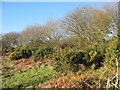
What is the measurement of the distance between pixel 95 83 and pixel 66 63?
6.30 feet

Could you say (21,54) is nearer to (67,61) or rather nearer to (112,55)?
(67,61)

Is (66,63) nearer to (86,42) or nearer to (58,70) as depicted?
(58,70)

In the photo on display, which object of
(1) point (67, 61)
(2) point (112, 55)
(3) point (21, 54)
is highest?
(3) point (21, 54)

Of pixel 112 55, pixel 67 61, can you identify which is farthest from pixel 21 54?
pixel 112 55

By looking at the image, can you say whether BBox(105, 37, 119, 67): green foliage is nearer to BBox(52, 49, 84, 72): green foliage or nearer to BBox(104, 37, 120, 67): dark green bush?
BBox(104, 37, 120, 67): dark green bush

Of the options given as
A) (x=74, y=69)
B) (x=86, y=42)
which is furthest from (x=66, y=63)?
(x=86, y=42)

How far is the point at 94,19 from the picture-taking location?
417 inches

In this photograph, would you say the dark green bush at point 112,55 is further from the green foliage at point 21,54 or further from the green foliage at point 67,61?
the green foliage at point 21,54

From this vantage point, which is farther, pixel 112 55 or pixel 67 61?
pixel 67 61

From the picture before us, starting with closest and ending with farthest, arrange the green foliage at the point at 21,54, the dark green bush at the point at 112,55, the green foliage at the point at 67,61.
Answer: the dark green bush at the point at 112,55
the green foliage at the point at 67,61
the green foliage at the point at 21,54

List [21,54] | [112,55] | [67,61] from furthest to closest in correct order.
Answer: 1. [21,54]
2. [67,61]
3. [112,55]

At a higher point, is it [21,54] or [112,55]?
[21,54]

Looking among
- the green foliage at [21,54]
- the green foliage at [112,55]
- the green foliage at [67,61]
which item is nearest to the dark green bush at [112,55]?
the green foliage at [112,55]

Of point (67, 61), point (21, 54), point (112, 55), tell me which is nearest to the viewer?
point (112, 55)
